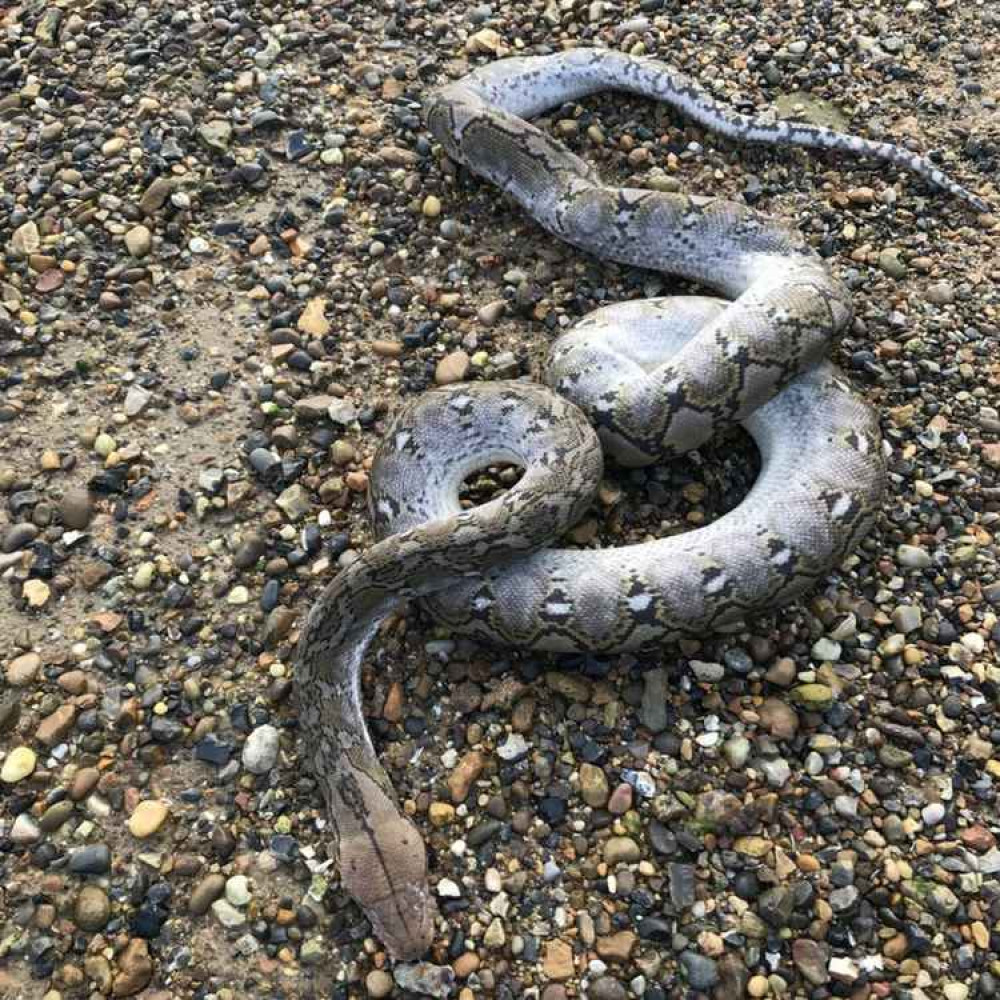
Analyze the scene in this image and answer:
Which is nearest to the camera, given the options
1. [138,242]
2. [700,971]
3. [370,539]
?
[700,971]

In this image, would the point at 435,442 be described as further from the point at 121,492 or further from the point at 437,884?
the point at 437,884

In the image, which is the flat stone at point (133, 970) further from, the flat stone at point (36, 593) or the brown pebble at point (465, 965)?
the flat stone at point (36, 593)

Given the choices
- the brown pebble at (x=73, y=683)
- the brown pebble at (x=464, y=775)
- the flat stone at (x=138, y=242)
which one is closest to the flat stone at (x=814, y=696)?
the brown pebble at (x=464, y=775)

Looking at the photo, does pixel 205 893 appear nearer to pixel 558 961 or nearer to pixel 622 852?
pixel 558 961

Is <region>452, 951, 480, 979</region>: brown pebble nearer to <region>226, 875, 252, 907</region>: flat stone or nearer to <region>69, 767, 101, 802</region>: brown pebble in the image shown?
<region>226, 875, 252, 907</region>: flat stone

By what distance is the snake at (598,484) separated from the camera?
502cm

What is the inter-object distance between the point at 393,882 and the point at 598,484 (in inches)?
87.2

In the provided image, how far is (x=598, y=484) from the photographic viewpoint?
17.7 feet

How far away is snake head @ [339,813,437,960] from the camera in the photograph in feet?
14.6

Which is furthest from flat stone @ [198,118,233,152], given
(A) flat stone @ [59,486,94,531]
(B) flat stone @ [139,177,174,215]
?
(A) flat stone @ [59,486,94,531]

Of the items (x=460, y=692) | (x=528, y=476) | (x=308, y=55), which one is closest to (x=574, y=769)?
(x=460, y=692)

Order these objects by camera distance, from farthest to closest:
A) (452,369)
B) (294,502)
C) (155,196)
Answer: (155,196), (452,369), (294,502)

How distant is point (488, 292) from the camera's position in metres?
6.89

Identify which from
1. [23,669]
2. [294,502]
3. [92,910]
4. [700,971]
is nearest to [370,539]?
[294,502]
